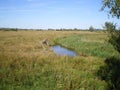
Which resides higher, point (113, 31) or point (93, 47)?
point (113, 31)

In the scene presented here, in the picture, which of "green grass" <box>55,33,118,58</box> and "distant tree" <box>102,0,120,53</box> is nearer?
"distant tree" <box>102,0,120,53</box>

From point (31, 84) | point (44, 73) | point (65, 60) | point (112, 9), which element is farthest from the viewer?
point (65, 60)

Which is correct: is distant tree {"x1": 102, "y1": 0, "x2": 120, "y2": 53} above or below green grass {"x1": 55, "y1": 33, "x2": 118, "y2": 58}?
above

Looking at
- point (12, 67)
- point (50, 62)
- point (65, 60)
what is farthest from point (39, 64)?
point (65, 60)

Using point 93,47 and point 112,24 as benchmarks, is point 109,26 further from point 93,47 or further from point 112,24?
point 93,47

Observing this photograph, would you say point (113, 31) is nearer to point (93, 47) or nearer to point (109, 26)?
point (109, 26)

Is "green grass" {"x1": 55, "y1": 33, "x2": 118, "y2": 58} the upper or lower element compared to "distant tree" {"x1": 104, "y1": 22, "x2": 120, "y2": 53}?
lower

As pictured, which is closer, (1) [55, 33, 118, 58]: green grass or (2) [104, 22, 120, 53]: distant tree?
(2) [104, 22, 120, 53]: distant tree

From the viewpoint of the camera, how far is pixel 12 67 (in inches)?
499

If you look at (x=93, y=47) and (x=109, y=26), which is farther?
(x=93, y=47)

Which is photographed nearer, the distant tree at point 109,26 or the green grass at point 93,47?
the distant tree at point 109,26

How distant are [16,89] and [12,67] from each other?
347 centimetres

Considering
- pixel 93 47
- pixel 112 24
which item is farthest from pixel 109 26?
pixel 93 47

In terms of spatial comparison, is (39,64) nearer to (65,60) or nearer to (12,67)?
(12,67)
